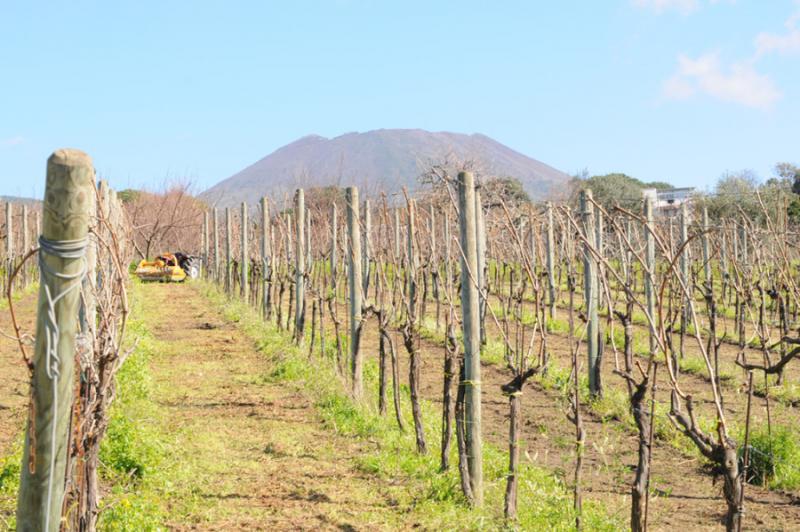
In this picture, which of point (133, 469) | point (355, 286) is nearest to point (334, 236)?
point (355, 286)

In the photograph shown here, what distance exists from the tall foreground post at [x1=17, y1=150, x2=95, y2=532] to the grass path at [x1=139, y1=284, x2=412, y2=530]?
2.24 metres

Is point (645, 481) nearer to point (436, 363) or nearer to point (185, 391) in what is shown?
point (185, 391)

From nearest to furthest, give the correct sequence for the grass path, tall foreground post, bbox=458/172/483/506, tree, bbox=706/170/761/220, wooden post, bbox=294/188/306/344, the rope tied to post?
the rope tied to post → the grass path → tall foreground post, bbox=458/172/483/506 → wooden post, bbox=294/188/306/344 → tree, bbox=706/170/761/220

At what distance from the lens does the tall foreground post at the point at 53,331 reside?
2.39m

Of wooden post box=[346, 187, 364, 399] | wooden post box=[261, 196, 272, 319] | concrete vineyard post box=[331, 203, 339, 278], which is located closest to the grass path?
wooden post box=[346, 187, 364, 399]

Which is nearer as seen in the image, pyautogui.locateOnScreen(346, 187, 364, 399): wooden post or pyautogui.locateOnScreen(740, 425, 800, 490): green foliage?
pyautogui.locateOnScreen(740, 425, 800, 490): green foliage

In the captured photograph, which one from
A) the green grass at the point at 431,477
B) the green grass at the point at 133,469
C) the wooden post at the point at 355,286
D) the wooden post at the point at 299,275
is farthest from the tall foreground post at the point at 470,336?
the wooden post at the point at 299,275

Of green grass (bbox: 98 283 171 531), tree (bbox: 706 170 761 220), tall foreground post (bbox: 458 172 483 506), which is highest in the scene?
tree (bbox: 706 170 761 220)

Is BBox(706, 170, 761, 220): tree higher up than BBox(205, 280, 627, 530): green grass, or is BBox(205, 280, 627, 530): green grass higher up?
BBox(706, 170, 761, 220): tree

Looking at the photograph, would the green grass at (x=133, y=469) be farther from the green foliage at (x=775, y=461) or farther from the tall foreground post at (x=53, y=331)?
the green foliage at (x=775, y=461)

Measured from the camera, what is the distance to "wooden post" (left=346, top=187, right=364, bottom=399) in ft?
24.9

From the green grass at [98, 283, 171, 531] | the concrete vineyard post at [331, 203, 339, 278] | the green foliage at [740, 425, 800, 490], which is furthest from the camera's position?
the concrete vineyard post at [331, 203, 339, 278]

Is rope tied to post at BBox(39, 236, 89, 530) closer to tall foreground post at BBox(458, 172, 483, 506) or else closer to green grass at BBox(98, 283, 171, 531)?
green grass at BBox(98, 283, 171, 531)

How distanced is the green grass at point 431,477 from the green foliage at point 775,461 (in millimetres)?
1483
